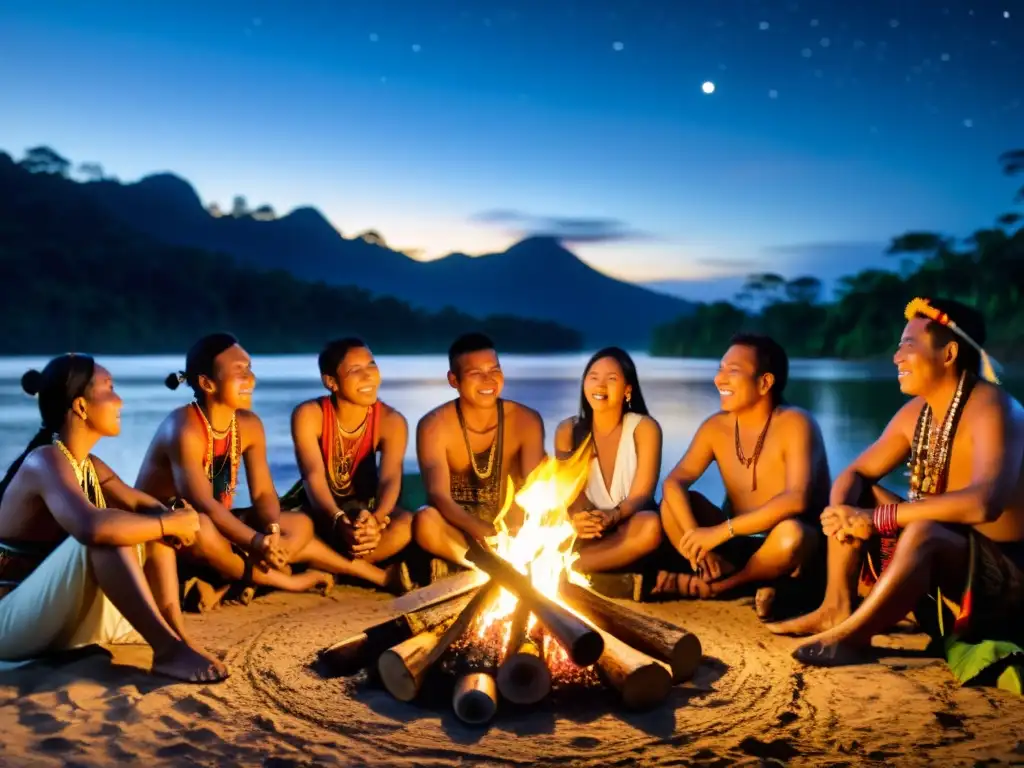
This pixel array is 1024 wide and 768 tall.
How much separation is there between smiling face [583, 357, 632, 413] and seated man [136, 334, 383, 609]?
211cm

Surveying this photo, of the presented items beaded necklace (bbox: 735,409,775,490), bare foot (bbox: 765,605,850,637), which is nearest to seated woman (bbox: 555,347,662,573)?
beaded necklace (bbox: 735,409,775,490)

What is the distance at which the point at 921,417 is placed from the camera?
4828 mm

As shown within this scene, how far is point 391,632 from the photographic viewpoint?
14.6 ft

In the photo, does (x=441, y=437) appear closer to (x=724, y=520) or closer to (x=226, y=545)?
(x=226, y=545)

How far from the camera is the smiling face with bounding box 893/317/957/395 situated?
15.3 feet

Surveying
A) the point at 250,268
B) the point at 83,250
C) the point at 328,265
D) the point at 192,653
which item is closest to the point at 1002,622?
the point at 192,653

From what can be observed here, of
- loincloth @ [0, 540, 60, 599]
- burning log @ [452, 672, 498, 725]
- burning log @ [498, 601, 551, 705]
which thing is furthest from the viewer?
loincloth @ [0, 540, 60, 599]

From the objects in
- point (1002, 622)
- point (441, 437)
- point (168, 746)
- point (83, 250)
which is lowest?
point (168, 746)

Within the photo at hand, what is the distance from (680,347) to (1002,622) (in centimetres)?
11049

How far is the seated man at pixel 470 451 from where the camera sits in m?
6.05

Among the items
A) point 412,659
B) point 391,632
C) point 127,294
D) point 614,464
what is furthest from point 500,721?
point 127,294

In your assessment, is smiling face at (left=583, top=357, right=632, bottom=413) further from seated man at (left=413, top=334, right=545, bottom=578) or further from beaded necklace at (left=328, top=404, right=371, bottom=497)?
beaded necklace at (left=328, top=404, right=371, bottom=497)

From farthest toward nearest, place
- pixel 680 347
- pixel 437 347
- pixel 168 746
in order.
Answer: pixel 437 347
pixel 680 347
pixel 168 746

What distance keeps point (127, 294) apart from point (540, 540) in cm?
9311
